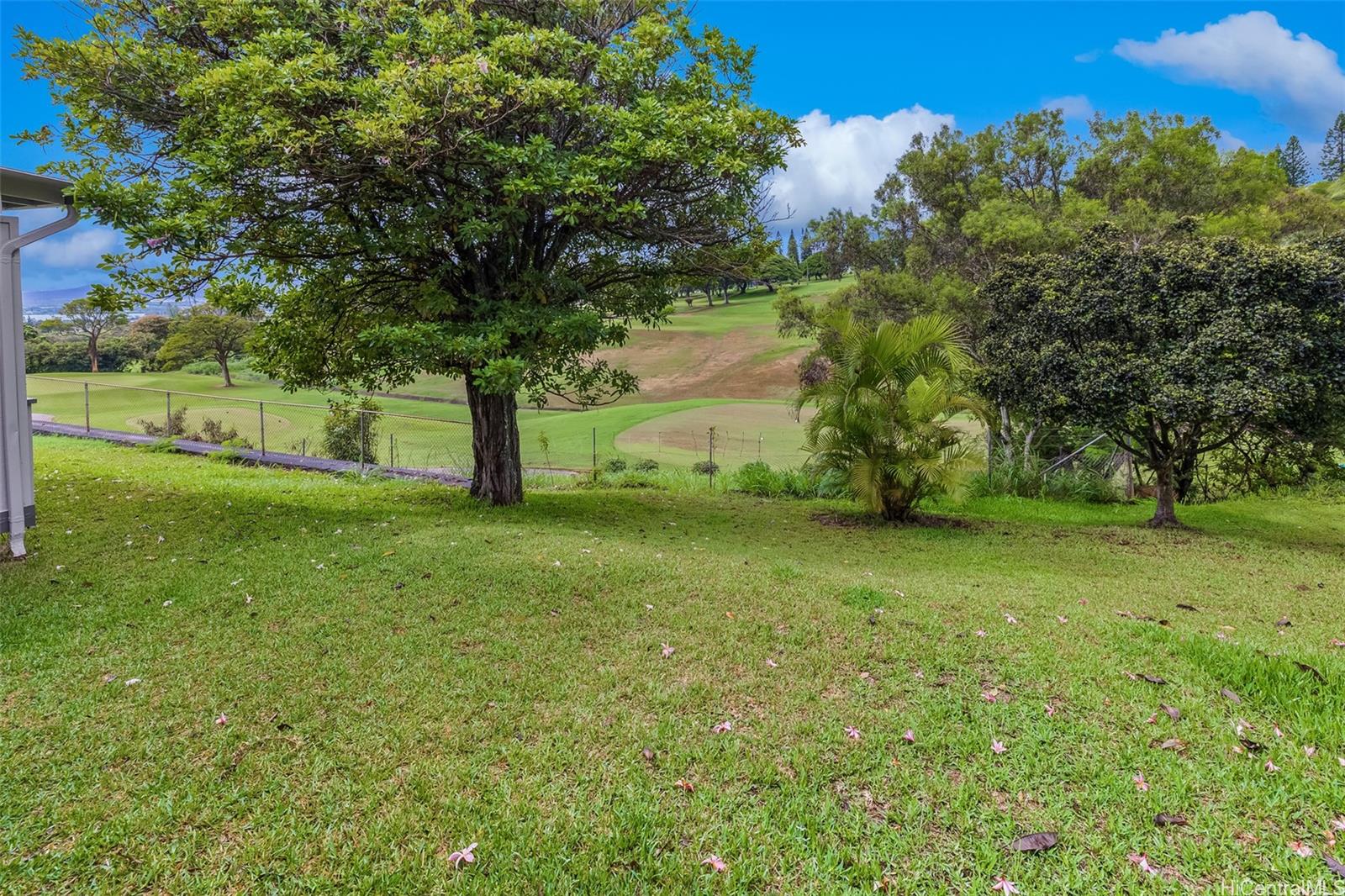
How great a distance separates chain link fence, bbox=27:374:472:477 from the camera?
41.2ft

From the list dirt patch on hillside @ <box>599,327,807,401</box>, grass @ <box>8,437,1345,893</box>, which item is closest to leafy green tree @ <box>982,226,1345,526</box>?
grass @ <box>8,437,1345,893</box>

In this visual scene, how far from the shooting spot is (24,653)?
345 centimetres

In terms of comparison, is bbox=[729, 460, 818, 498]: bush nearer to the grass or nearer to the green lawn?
the green lawn

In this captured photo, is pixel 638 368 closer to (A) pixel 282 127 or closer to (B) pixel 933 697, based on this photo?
(A) pixel 282 127

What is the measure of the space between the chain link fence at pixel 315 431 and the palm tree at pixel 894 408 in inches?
276

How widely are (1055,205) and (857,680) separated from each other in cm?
1797

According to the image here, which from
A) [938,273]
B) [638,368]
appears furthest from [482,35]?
[638,368]

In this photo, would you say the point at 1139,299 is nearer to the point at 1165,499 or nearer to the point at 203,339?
the point at 1165,499

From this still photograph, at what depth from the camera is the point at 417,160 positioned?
6.08 meters

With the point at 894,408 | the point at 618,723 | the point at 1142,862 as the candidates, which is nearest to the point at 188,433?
the point at 894,408

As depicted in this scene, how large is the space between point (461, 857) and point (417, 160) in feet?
19.4

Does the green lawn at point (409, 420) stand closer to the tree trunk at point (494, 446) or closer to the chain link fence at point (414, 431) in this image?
the chain link fence at point (414, 431)

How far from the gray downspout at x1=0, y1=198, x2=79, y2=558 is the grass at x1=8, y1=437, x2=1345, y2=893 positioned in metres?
0.42

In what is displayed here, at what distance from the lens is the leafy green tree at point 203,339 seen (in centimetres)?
2459
